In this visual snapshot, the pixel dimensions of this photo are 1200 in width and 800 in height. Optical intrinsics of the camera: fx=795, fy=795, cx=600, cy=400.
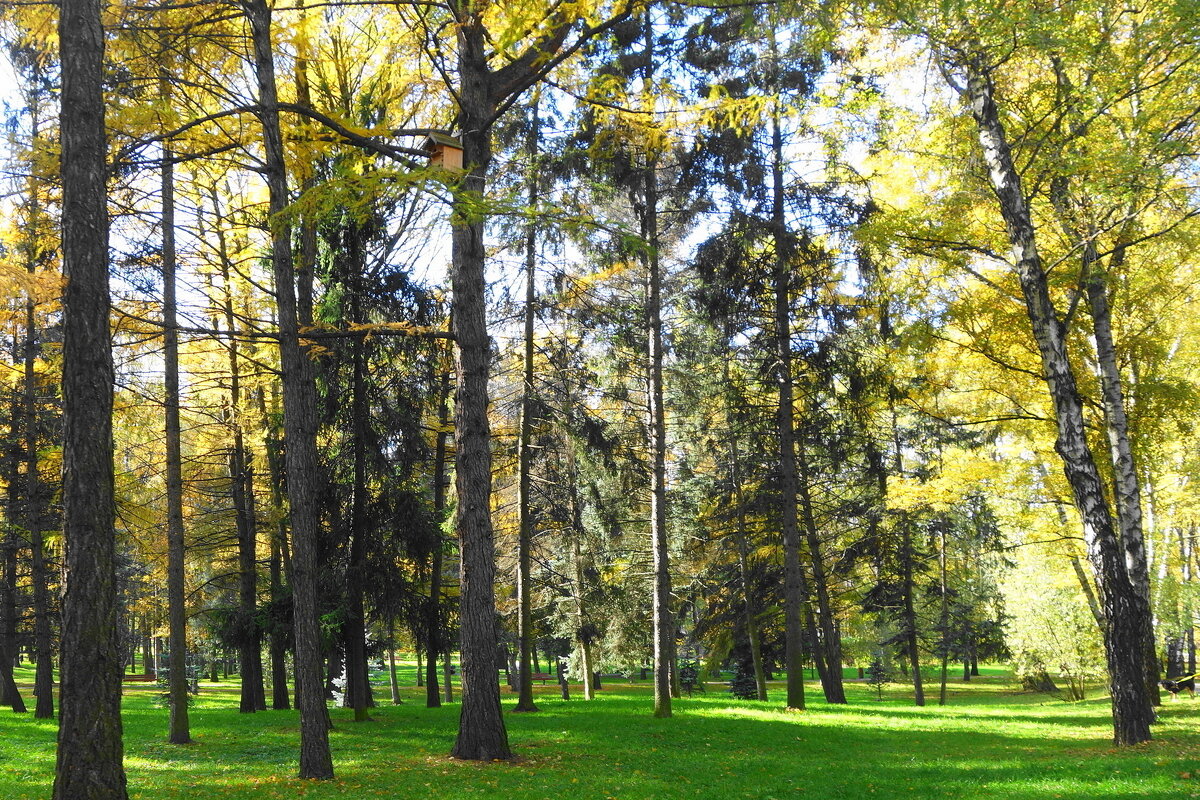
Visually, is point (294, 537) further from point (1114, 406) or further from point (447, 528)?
point (1114, 406)

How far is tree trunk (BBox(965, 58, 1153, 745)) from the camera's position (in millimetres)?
9695

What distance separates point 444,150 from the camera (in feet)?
31.2

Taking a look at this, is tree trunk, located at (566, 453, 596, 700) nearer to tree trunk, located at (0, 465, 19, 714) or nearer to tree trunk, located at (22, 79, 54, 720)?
tree trunk, located at (22, 79, 54, 720)

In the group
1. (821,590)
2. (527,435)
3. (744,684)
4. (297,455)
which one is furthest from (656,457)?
(744,684)

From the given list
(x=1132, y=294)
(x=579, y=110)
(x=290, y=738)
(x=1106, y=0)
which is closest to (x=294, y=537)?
(x=290, y=738)

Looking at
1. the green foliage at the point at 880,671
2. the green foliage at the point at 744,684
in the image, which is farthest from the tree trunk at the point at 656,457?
the green foliage at the point at 880,671

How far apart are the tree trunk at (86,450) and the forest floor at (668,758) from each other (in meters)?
2.22

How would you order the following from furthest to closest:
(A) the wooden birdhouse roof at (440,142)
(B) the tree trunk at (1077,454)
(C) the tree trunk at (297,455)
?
1. (B) the tree trunk at (1077,454)
2. (A) the wooden birdhouse roof at (440,142)
3. (C) the tree trunk at (297,455)

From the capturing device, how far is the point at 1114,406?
12.0 metres

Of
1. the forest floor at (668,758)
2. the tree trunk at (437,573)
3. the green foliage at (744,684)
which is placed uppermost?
the tree trunk at (437,573)

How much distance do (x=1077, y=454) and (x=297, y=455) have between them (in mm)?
9490

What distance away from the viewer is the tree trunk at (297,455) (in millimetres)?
8555

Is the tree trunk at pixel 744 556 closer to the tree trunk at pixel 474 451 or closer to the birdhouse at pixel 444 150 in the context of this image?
the tree trunk at pixel 474 451

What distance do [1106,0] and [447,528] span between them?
1397 centimetres
